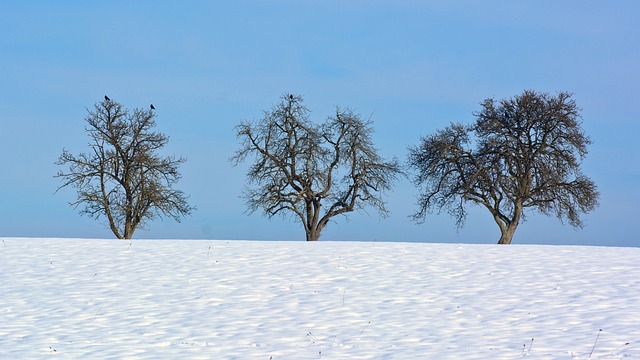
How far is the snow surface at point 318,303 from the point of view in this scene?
42.5 feet

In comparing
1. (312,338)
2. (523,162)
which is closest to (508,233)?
(523,162)

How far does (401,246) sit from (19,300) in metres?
13.5

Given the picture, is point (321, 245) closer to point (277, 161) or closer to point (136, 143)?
point (277, 161)

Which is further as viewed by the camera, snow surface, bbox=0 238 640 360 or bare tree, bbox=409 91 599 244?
bare tree, bbox=409 91 599 244

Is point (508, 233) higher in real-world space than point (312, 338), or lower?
higher

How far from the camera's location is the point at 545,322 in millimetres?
14797

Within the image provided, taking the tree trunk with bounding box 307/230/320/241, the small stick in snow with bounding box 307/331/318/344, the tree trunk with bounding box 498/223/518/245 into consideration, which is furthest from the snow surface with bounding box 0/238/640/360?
the tree trunk with bounding box 307/230/320/241

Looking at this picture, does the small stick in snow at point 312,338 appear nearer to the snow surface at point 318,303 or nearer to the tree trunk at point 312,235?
the snow surface at point 318,303

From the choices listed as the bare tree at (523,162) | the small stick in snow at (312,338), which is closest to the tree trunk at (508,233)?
the bare tree at (523,162)

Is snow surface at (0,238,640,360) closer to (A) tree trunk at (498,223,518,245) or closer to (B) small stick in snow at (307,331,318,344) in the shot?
(B) small stick in snow at (307,331,318,344)

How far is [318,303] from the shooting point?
16672mm

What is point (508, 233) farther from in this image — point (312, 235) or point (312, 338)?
point (312, 338)

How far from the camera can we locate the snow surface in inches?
510

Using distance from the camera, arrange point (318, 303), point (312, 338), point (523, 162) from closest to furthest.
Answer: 1. point (312, 338)
2. point (318, 303)
3. point (523, 162)
